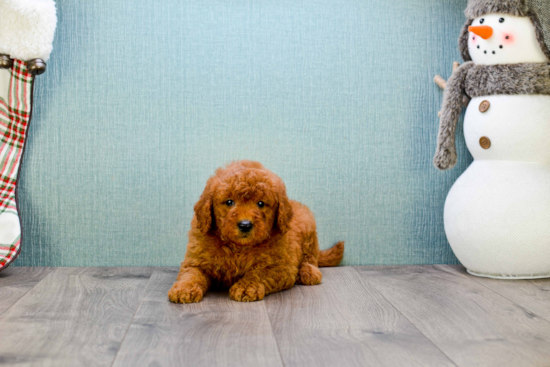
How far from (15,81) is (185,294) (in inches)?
41.8

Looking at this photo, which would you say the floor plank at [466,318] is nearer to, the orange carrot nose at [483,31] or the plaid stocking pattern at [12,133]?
the orange carrot nose at [483,31]

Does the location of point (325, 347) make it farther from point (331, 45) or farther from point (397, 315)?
point (331, 45)

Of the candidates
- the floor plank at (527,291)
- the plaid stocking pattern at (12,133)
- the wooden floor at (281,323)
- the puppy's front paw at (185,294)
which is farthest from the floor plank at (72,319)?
the floor plank at (527,291)

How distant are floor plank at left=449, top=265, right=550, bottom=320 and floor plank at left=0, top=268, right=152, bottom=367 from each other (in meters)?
1.18

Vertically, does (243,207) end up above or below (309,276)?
above

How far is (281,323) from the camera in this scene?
137 cm

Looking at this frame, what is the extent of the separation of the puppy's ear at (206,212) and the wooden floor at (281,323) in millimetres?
236

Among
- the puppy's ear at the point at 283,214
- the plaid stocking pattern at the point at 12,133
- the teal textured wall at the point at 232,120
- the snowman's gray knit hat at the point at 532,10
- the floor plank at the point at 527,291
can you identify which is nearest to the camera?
the floor plank at the point at 527,291

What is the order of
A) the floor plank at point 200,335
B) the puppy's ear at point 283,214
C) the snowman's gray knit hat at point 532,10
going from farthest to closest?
the snowman's gray knit hat at point 532,10
the puppy's ear at point 283,214
the floor plank at point 200,335

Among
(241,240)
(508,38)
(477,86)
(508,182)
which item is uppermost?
(508,38)

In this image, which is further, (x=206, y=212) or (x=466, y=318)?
(x=206, y=212)

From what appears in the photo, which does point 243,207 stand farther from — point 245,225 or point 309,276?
point 309,276

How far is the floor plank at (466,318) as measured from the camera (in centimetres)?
117

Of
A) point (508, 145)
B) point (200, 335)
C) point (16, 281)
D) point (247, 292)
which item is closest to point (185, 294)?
point (247, 292)
